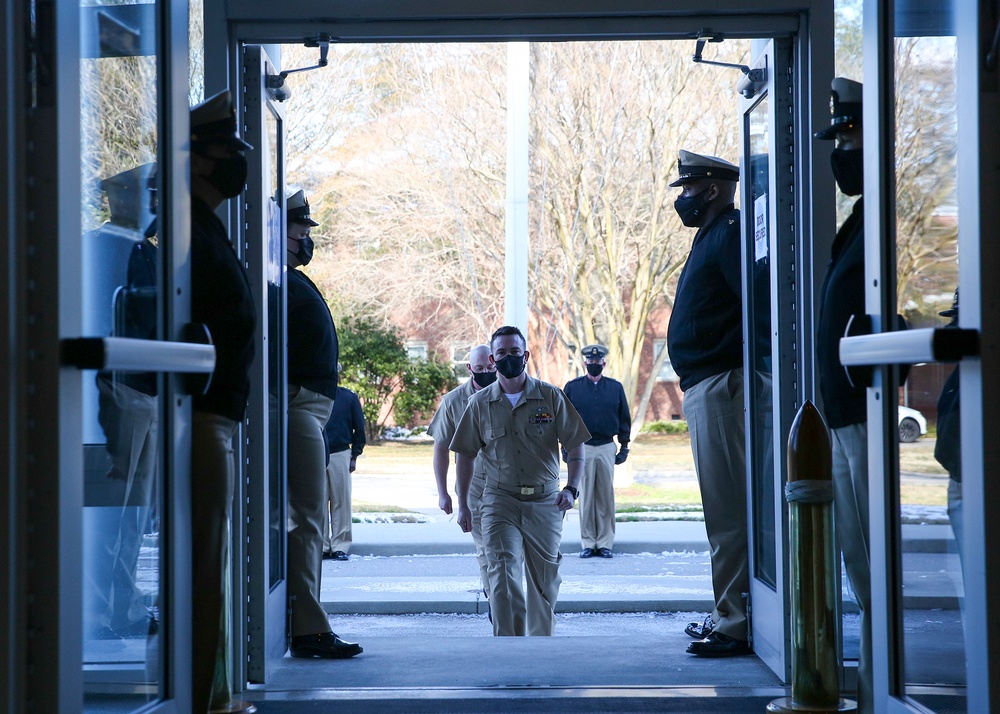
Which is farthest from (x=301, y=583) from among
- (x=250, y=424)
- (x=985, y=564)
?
(x=985, y=564)

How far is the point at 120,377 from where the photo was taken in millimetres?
2797

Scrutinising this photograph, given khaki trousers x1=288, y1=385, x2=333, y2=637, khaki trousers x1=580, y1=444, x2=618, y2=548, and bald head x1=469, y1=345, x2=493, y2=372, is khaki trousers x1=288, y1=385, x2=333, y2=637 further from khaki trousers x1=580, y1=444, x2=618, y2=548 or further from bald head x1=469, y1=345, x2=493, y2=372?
khaki trousers x1=580, y1=444, x2=618, y2=548

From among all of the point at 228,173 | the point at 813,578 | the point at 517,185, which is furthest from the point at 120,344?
the point at 517,185

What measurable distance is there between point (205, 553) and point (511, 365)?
140 inches

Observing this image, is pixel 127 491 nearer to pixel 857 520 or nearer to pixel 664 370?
pixel 857 520

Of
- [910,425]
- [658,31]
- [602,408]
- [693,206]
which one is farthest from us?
[602,408]

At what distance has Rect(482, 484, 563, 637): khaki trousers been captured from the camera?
20.9ft

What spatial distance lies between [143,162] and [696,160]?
2728 mm

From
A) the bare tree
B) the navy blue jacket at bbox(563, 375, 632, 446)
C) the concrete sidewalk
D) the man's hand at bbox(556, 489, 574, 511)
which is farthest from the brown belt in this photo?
the bare tree

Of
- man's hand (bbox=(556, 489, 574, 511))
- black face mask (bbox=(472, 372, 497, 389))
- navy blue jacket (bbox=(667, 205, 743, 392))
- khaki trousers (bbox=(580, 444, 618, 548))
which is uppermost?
navy blue jacket (bbox=(667, 205, 743, 392))

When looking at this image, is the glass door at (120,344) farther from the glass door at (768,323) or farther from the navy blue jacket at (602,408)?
the navy blue jacket at (602,408)

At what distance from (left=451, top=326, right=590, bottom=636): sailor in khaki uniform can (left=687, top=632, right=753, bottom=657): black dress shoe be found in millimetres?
1797

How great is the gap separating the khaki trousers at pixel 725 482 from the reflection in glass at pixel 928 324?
1770 mm

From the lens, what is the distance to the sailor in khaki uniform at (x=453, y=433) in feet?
23.1
